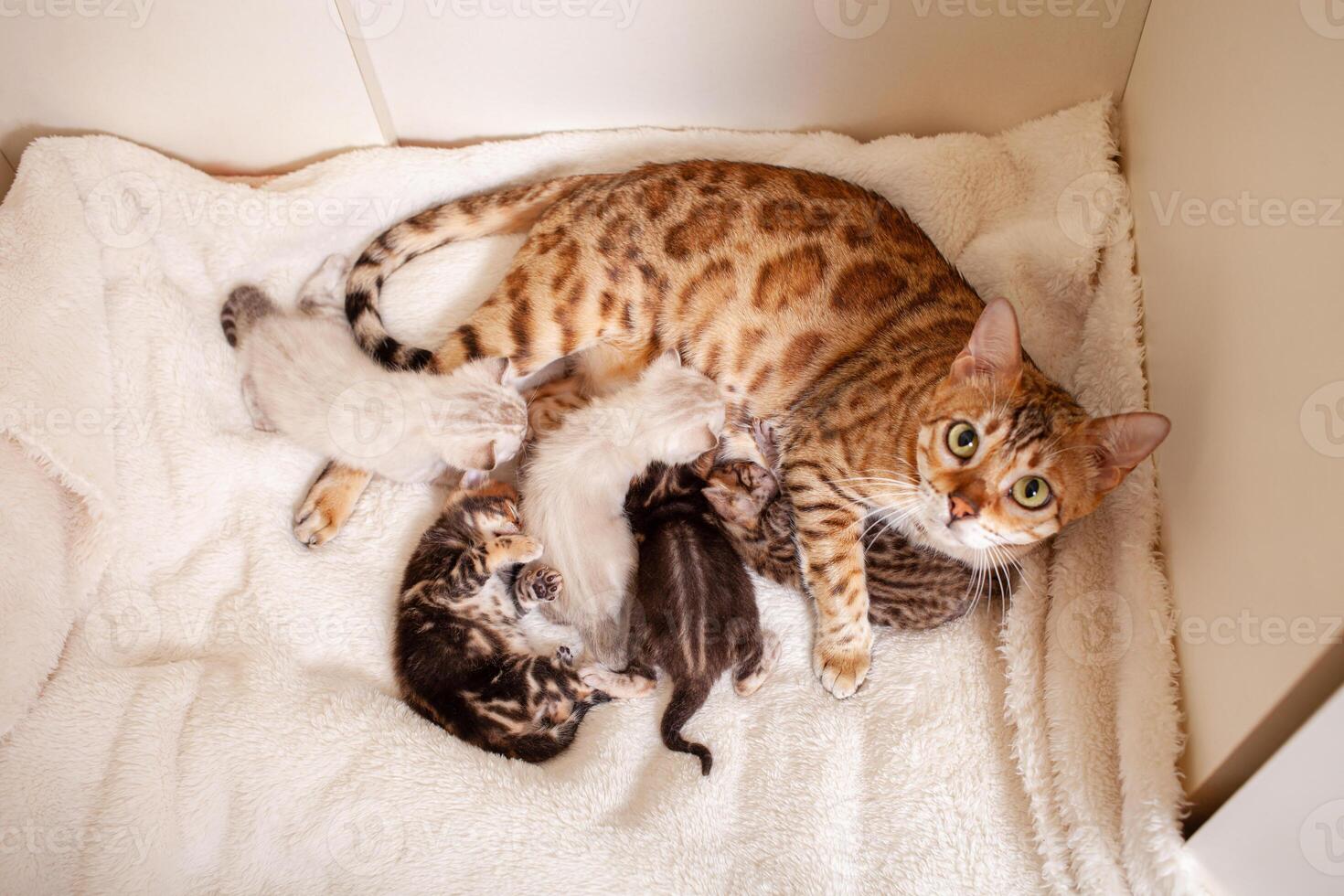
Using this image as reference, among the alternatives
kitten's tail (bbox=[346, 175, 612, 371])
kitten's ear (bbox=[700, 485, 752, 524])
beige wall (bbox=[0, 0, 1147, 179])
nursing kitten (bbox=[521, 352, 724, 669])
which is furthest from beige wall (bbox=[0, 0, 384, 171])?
kitten's ear (bbox=[700, 485, 752, 524])

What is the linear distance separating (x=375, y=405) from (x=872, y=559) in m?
1.24

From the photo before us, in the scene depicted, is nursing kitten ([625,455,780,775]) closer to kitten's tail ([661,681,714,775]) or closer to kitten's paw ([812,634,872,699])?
kitten's tail ([661,681,714,775])

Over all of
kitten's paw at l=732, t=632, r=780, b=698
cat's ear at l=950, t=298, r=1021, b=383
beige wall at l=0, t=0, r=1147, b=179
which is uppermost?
beige wall at l=0, t=0, r=1147, b=179

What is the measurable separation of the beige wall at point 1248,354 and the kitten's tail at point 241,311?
2.21m

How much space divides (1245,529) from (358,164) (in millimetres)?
2309

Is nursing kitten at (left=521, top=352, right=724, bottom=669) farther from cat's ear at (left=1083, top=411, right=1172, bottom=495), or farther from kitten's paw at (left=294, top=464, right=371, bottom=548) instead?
cat's ear at (left=1083, top=411, right=1172, bottom=495)

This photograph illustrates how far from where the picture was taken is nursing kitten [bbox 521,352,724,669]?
2.04 meters

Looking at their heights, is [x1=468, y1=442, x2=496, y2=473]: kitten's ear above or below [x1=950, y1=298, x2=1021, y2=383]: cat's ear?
below

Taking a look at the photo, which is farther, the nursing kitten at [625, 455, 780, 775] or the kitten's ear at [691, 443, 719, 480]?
Answer: the kitten's ear at [691, 443, 719, 480]

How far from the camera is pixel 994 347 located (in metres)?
1.64

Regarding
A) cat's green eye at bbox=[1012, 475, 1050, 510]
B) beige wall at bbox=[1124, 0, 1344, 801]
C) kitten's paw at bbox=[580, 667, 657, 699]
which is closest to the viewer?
beige wall at bbox=[1124, 0, 1344, 801]

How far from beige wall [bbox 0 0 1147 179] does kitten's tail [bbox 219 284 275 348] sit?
48cm

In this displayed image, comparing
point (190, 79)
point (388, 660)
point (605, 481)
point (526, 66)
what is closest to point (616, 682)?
point (605, 481)

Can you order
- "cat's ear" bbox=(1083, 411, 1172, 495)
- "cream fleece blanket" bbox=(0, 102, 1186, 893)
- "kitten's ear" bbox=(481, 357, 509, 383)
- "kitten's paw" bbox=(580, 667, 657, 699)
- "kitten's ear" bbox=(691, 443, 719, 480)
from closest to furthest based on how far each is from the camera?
"cat's ear" bbox=(1083, 411, 1172, 495) → "cream fleece blanket" bbox=(0, 102, 1186, 893) → "kitten's paw" bbox=(580, 667, 657, 699) → "kitten's ear" bbox=(481, 357, 509, 383) → "kitten's ear" bbox=(691, 443, 719, 480)
